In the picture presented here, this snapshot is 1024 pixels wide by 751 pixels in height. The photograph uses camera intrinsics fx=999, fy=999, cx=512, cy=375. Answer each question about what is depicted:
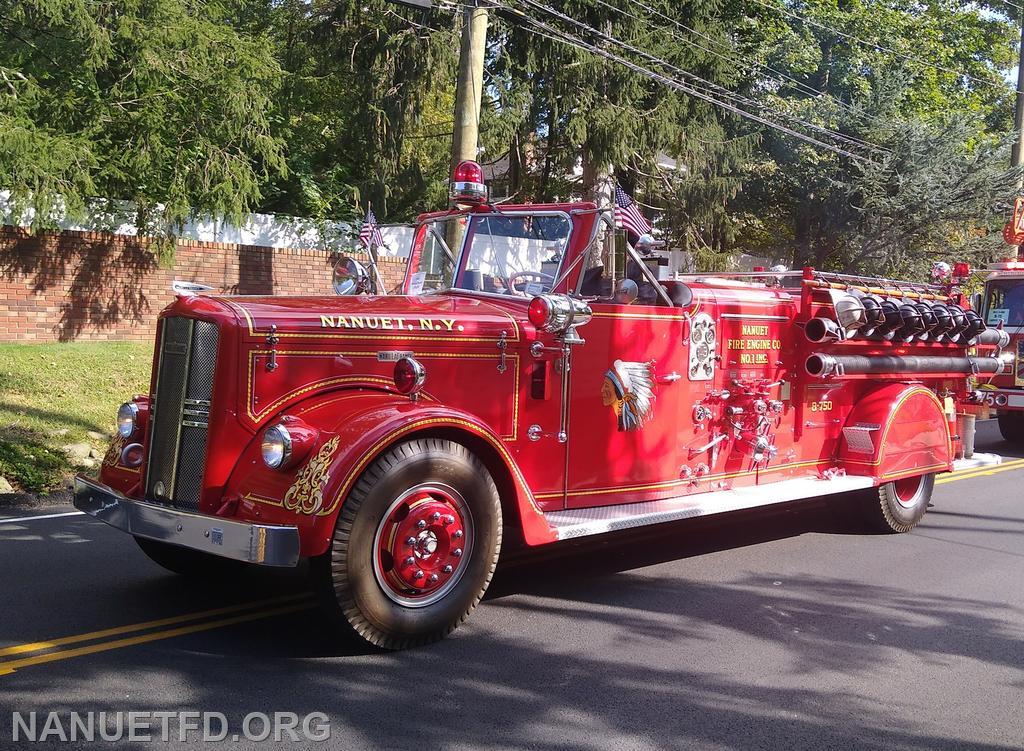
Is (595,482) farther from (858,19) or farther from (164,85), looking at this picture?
(858,19)

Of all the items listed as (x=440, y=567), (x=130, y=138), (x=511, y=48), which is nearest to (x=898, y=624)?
(x=440, y=567)

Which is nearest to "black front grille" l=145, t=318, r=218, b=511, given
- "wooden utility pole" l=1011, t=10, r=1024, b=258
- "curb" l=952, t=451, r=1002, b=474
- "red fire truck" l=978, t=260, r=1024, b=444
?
"curb" l=952, t=451, r=1002, b=474

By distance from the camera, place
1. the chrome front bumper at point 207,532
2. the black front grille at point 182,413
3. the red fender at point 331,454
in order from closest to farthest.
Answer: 1. the chrome front bumper at point 207,532
2. the red fender at point 331,454
3. the black front grille at point 182,413

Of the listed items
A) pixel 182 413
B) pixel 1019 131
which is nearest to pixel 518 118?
pixel 1019 131

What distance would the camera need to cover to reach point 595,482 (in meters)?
5.91

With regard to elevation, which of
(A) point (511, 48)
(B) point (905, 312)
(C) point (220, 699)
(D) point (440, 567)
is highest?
(A) point (511, 48)

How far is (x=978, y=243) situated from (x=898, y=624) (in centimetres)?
2139

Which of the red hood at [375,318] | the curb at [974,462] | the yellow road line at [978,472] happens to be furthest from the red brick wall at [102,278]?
the curb at [974,462]

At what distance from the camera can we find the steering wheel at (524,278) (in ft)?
19.4

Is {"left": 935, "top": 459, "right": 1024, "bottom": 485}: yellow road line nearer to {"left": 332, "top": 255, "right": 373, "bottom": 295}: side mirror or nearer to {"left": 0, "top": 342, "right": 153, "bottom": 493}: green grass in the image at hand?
{"left": 332, "top": 255, "right": 373, "bottom": 295}: side mirror

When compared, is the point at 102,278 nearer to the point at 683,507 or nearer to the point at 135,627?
the point at 135,627

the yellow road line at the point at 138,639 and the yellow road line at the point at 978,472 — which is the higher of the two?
the yellow road line at the point at 978,472

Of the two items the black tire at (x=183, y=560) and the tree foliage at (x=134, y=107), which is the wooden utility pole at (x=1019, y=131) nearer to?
the tree foliage at (x=134, y=107)

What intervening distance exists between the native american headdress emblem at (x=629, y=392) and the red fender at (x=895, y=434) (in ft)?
7.30
